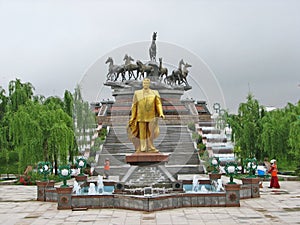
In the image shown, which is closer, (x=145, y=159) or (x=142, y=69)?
(x=145, y=159)

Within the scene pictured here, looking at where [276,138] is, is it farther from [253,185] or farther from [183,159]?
[253,185]

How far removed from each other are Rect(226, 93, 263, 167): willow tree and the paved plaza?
11.1 m

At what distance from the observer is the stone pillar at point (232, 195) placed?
11422 mm

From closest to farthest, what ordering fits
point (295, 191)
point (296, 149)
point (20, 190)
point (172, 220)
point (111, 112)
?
point (172, 220) < point (295, 191) < point (20, 190) < point (296, 149) < point (111, 112)

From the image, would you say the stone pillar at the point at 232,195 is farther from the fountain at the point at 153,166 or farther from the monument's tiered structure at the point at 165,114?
the monument's tiered structure at the point at 165,114

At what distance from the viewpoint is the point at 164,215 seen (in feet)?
33.3

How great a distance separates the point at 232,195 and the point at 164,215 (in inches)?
82.5

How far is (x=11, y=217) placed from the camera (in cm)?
1053

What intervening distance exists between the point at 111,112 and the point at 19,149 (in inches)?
565

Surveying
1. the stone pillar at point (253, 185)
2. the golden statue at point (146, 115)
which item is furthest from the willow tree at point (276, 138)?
the golden statue at point (146, 115)

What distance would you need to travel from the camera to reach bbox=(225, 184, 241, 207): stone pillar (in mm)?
11422

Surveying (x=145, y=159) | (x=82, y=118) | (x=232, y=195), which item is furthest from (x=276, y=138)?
(x=232, y=195)

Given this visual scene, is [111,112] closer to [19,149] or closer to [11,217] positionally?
[19,149]

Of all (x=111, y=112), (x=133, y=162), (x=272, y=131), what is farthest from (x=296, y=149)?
(x=111, y=112)
